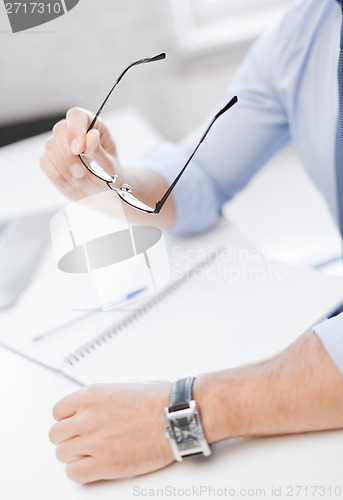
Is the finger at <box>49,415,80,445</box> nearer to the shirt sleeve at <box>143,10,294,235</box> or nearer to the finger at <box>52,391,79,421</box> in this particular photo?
the finger at <box>52,391,79,421</box>

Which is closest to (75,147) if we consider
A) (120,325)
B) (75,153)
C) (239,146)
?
(75,153)

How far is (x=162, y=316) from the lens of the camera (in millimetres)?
667

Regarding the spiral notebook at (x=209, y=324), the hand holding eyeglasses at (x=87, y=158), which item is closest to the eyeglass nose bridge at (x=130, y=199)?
the hand holding eyeglasses at (x=87, y=158)

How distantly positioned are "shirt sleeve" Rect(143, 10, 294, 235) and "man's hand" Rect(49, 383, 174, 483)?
34cm

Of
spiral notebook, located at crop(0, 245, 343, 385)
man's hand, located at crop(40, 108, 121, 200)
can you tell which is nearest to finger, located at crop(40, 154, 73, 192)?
man's hand, located at crop(40, 108, 121, 200)

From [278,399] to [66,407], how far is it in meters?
0.18

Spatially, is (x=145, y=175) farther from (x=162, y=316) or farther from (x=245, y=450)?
(x=245, y=450)

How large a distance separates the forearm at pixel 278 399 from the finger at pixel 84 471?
0.30 ft

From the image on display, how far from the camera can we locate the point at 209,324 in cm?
64

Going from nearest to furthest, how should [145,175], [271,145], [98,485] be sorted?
[98,485], [145,175], [271,145]

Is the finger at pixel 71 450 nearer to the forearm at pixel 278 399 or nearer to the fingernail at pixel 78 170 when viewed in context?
the forearm at pixel 278 399

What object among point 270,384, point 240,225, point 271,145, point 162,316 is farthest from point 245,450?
point 240,225

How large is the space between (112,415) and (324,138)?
1.56 feet

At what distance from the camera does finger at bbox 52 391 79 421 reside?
1.75ft
